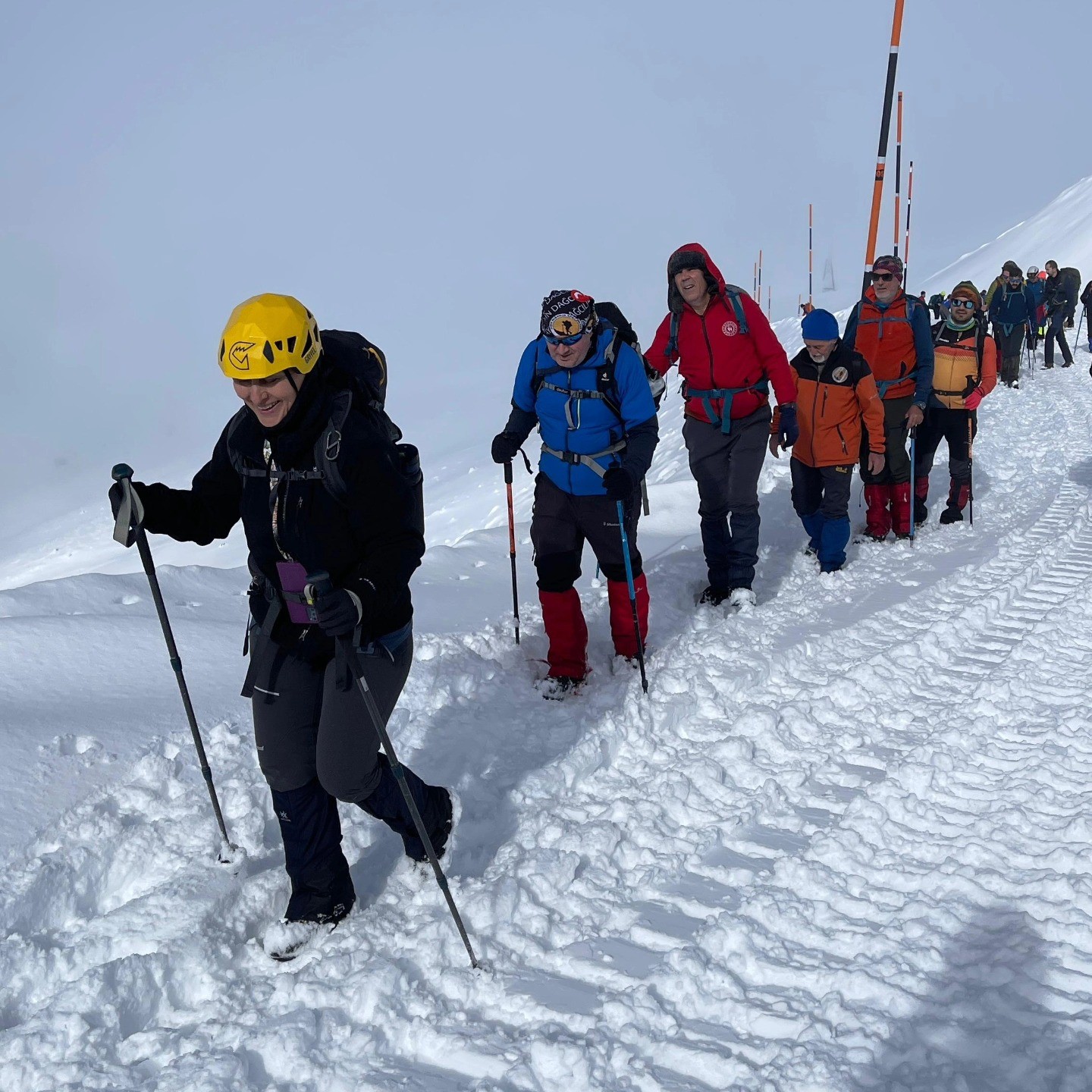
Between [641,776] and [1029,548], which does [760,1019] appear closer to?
[641,776]

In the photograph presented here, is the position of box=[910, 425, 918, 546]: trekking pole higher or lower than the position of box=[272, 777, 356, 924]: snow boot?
higher

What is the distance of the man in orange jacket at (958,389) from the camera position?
28.4 feet

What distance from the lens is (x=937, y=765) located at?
4207 mm

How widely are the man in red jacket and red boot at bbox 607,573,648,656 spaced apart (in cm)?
114

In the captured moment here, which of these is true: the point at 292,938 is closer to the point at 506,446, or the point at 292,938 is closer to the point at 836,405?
the point at 506,446

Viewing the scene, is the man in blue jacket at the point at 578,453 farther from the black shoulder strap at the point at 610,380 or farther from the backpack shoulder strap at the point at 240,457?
the backpack shoulder strap at the point at 240,457

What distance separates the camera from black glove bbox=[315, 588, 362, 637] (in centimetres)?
273

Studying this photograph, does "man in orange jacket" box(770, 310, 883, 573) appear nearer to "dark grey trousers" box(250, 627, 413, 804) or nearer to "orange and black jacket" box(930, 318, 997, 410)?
"orange and black jacket" box(930, 318, 997, 410)

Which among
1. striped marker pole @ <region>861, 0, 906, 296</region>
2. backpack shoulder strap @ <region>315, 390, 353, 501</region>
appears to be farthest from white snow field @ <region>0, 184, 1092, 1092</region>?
striped marker pole @ <region>861, 0, 906, 296</region>

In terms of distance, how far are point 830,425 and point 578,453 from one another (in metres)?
2.86

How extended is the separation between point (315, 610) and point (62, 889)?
5.35 ft

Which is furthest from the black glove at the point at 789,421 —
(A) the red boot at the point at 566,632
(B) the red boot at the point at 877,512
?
(A) the red boot at the point at 566,632

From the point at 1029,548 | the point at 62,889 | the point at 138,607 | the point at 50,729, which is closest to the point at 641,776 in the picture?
the point at 62,889

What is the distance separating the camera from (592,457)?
203 inches
